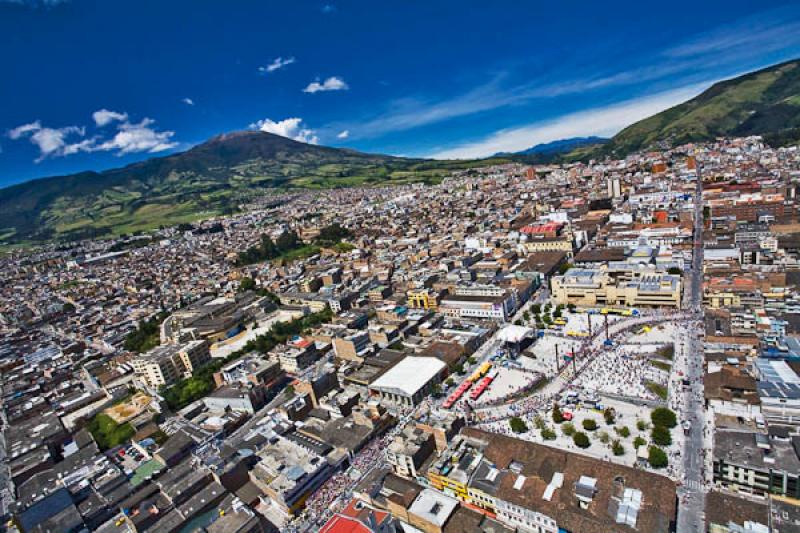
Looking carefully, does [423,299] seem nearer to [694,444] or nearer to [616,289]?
[616,289]

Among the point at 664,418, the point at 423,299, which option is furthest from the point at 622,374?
the point at 423,299

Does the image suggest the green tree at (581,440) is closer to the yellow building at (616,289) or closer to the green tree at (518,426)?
the green tree at (518,426)

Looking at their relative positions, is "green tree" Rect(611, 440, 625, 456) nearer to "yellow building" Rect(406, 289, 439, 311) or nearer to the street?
the street

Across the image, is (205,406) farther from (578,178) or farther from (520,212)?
(578,178)

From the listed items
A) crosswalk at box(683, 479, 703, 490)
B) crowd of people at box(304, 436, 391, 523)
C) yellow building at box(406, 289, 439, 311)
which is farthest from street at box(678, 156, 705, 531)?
yellow building at box(406, 289, 439, 311)

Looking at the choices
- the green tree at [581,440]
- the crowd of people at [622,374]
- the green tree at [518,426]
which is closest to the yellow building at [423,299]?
the crowd of people at [622,374]

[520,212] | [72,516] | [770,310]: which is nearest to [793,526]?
[770,310]

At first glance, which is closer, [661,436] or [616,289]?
[661,436]
